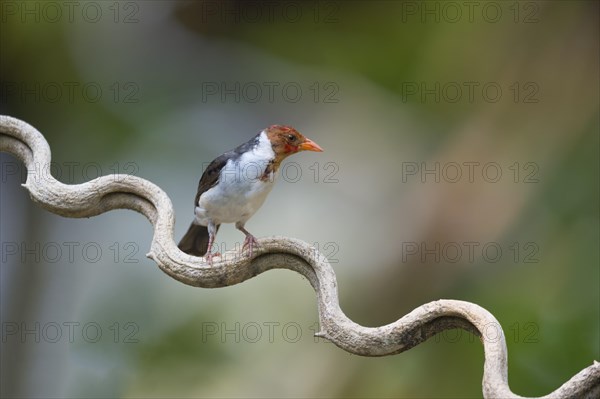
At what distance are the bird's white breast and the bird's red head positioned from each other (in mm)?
23

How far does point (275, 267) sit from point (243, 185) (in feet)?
1.71

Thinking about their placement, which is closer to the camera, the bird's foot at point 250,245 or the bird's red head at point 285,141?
the bird's foot at point 250,245

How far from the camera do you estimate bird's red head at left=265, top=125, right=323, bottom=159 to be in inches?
128

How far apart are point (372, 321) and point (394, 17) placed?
1.81 m

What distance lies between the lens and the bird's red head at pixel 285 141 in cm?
325

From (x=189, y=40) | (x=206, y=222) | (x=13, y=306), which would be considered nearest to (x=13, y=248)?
(x=13, y=306)

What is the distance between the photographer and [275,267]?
2.80m
